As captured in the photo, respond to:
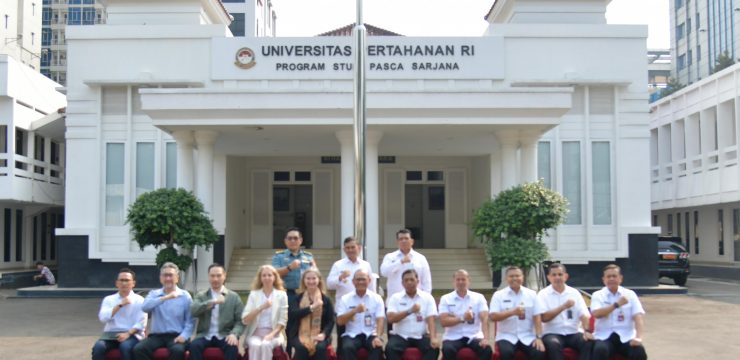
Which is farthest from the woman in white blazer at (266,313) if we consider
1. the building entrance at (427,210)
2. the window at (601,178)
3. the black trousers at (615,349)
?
the building entrance at (427,210)

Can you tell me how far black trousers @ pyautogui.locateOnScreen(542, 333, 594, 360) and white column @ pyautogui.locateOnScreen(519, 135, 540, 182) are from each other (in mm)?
9212

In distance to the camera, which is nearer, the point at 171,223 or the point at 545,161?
the point at 171,223

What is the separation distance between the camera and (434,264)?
21.5m

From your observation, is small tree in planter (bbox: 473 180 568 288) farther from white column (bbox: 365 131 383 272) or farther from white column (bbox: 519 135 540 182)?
white column (bbox: 365 131 383 272)

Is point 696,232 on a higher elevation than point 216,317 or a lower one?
higher

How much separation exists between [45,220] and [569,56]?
64.7ft

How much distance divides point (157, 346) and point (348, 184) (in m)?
9.20

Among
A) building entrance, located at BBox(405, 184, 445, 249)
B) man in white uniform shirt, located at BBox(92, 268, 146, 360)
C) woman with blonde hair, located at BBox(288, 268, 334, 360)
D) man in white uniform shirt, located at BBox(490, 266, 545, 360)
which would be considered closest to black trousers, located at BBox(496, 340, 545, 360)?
man in white uniform shirt, located at BBox(490, 266, 545, 360)

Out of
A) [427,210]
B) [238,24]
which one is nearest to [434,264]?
[427,210]

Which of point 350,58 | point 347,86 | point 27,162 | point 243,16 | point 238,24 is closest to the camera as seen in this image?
point 347,86

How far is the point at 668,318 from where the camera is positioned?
15.5 metres

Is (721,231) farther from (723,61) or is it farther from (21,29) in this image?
(21,29)

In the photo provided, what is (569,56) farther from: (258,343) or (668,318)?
(258,343)

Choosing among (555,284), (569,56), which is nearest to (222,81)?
(569,56)
